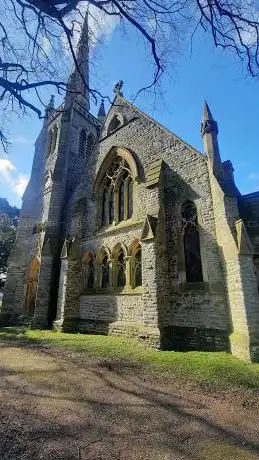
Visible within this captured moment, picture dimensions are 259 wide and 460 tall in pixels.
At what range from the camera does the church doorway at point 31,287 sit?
1570 centimetres

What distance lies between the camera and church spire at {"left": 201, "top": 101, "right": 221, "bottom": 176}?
9458 millimetres

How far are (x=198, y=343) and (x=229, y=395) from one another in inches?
145

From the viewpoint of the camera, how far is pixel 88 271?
13.2 metres

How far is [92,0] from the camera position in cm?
477

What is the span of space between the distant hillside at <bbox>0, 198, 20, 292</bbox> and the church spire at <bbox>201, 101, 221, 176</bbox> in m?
18.6

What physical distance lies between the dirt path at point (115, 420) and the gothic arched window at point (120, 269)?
5.72 m

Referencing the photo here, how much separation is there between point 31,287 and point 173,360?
11785 mm

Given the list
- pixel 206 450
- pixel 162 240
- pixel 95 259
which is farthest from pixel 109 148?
pixel 206 450

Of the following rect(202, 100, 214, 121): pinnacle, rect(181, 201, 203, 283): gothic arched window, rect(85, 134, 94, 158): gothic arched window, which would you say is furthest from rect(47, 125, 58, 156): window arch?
rect(181, 201, 203, 283): gothic arched window

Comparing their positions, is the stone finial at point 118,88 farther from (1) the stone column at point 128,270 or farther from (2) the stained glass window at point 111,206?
(1) the stone column at point 128,270

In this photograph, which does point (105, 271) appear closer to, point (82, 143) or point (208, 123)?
point (208, 123)

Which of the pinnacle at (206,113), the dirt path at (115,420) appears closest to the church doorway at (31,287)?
the dirt path at (115,420)

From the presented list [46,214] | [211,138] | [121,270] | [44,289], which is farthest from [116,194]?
[44,289]

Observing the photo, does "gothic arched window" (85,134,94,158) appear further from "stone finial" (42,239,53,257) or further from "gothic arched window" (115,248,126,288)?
"gothic arched window" (115,248,126,288)
